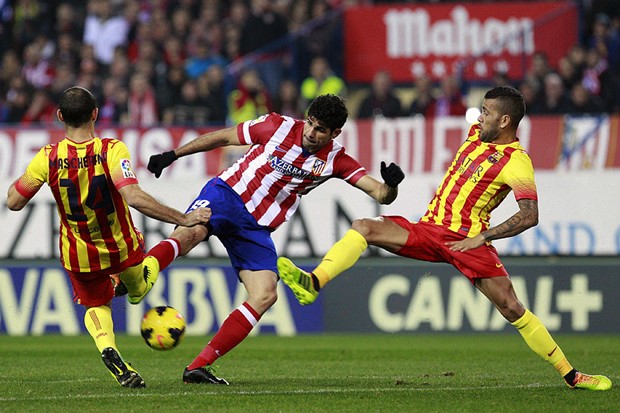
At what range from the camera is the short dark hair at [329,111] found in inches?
318

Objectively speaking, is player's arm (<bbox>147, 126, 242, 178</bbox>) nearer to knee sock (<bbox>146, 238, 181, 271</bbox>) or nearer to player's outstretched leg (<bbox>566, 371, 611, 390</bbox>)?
knee sock (<bbox>146, 238, 181, 271</bbox>)

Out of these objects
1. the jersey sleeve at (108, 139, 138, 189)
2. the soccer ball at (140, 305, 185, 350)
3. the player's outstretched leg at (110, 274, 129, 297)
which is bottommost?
the soccer ball at (140, 305, 185, 350)

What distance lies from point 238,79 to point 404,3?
3035 mm

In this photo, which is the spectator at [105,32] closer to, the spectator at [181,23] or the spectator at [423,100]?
the spectator at [181,23]

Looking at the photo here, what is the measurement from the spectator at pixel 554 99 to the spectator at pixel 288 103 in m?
3.21

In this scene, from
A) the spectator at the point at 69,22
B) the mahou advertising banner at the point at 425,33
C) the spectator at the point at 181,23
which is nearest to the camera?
the mahou advertising banner at the point at 425,33

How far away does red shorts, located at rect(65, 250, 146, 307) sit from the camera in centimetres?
809

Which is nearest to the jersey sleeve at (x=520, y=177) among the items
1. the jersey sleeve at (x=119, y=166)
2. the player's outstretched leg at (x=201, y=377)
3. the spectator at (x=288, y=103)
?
the player's outstretched leg at (x=201, y=377)

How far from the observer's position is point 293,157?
8.46 metres

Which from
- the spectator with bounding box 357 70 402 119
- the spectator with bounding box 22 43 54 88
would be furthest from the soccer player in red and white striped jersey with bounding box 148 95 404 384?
the spectator with bounding box 22 43 54 88

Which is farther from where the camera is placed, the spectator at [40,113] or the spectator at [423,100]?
the spectator at [40,113]

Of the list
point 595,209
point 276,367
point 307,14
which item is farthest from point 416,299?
point 307,14

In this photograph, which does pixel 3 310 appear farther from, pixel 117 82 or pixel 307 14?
pixel 307 14

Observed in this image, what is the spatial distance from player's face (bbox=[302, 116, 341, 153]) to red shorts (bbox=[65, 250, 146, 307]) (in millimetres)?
1365
